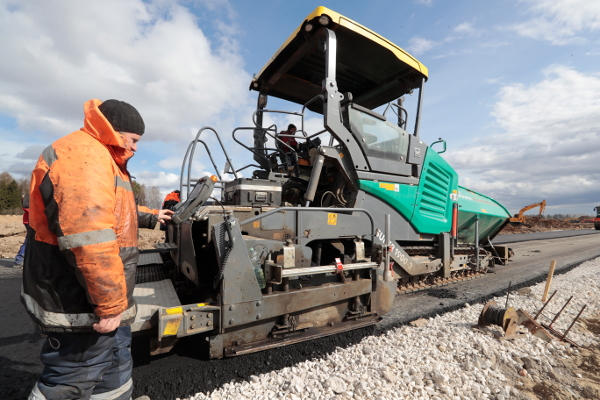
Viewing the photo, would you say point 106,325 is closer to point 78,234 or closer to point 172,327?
point 78,234

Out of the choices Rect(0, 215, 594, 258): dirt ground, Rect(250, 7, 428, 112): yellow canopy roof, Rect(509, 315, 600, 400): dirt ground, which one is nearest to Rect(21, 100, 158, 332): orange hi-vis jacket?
Rect(250, 7, 428, 112): yellow canopy roof

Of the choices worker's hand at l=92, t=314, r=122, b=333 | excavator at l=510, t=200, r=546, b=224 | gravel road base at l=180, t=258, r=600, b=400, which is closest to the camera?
worker's hand at l=92, t=314, r=122, b=333

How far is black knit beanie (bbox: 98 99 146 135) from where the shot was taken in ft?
5.77

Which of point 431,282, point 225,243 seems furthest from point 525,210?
point 225,243

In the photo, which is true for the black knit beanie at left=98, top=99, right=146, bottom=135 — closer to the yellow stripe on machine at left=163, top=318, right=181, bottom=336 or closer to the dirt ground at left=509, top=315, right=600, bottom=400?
the yellow stripe on machine at left=163, top=318, right=181, bottom=336

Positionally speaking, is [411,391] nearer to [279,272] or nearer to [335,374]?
[335,374]

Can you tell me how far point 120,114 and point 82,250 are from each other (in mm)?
793

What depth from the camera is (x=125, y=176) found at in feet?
6.23

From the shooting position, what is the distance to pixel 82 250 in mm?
1443

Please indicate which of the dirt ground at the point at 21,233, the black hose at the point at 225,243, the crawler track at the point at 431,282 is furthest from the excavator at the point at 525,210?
the black hose at the point at 225,243

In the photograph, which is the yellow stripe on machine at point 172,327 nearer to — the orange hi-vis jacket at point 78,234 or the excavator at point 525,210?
the orange hi-vis jacket at point 78,234

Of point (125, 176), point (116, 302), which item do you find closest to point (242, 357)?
point (116, 302)

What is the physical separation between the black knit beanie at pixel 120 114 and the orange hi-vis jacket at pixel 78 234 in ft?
0.19

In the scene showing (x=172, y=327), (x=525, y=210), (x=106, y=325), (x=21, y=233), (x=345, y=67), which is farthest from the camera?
(x=525, y=210)
